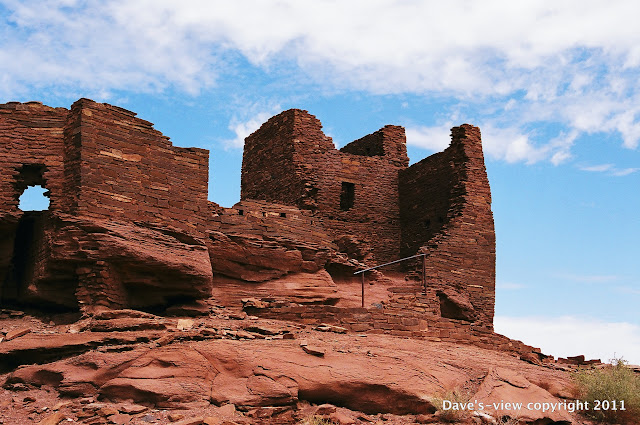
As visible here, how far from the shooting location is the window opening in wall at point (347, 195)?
2752 centimetres

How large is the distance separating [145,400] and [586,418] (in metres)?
8.37

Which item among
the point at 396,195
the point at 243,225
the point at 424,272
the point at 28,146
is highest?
the point at 396,195

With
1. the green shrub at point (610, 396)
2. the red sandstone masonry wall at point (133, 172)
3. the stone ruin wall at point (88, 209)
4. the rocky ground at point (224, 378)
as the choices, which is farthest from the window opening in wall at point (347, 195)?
the green shrub at point (610, 396)

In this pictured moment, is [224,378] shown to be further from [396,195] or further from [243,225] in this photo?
[396,195]

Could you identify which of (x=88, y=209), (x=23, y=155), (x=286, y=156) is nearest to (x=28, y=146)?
(x=23, y=155)

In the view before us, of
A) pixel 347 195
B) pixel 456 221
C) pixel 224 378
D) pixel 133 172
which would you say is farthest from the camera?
pixel 347 195

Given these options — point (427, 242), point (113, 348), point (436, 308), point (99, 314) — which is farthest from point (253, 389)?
point (427, 242)

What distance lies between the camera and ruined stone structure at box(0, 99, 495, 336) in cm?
1764

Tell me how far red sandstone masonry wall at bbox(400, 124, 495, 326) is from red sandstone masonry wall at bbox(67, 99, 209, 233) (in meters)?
8.15

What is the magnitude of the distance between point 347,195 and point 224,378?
14.9m

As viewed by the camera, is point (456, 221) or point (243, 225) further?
point (456, 221)

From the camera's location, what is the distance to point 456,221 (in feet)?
83.9

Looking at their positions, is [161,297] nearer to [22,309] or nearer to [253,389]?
[22,309]

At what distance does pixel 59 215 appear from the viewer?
17.4 meters
